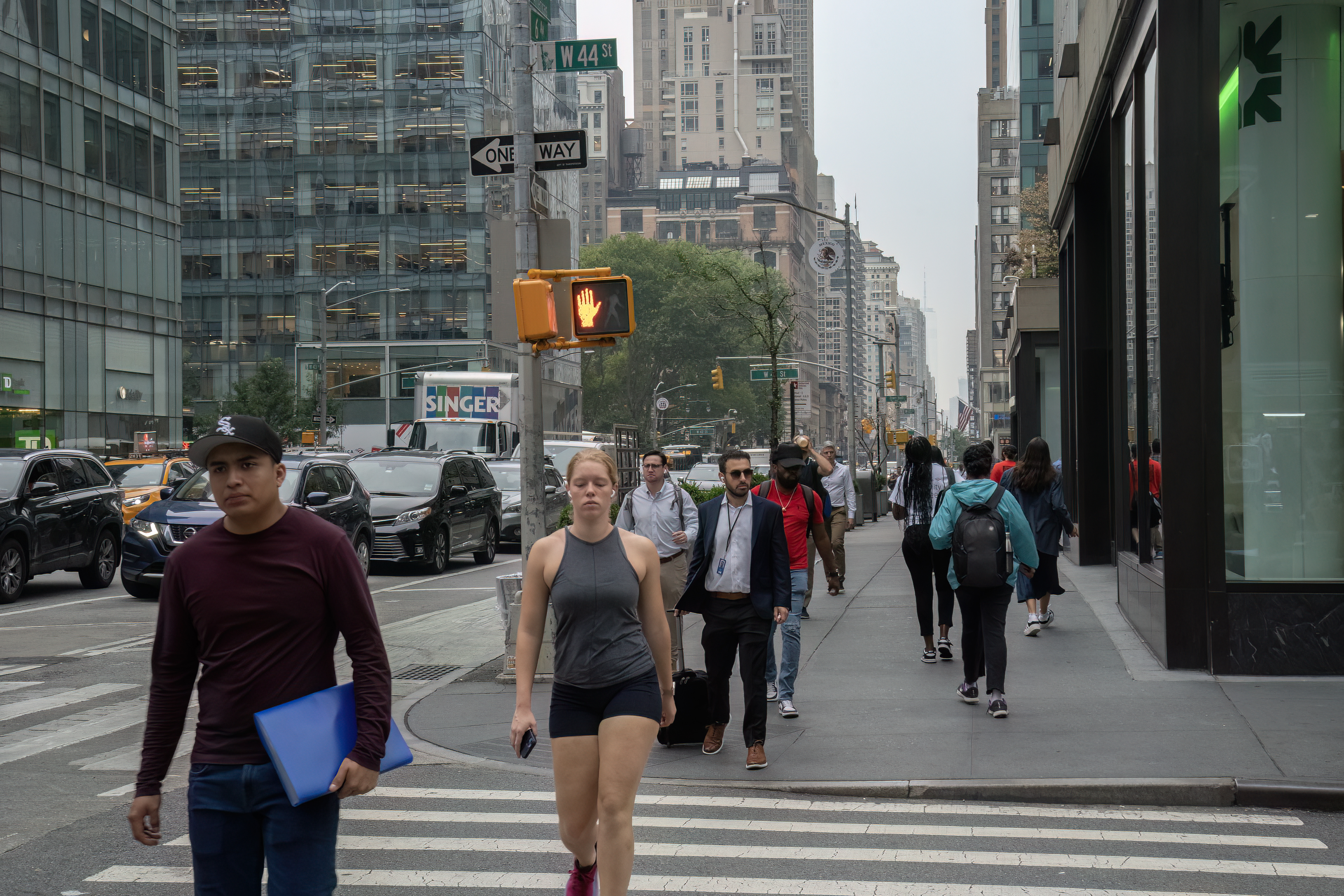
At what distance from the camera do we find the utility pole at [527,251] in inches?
431

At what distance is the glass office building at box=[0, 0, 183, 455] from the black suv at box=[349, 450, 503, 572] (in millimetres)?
24421

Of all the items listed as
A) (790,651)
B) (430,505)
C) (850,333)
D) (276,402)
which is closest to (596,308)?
(790,651)

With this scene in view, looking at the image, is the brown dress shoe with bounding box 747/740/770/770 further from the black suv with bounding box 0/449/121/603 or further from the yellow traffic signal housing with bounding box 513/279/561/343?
the black suv with bounding box 0/449/121/603

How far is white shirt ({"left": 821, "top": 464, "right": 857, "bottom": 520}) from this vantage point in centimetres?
1702

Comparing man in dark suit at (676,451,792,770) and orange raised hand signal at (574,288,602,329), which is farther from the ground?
orange raised hand signal at (574,288,602,329)

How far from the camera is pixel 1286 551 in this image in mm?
10328

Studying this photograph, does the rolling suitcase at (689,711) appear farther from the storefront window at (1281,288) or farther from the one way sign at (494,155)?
the one way sign at (494,155)

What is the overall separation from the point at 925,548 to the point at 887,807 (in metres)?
4.99

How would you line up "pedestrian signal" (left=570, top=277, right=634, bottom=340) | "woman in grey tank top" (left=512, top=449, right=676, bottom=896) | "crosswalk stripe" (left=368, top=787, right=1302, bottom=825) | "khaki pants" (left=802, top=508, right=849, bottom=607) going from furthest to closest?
"khaki pants" (left=802, top=508, right=849, bottom=607) → "pedestrian signal" (left=570, top=277, right=634, bottom=340) → "crosswalk stripe" (left=368, top=787, right=1302, bottom=825) → "woman in grey tank top" (left=512, top=449, right=676, bottom=896)

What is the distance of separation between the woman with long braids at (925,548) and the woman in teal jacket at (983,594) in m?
1.59

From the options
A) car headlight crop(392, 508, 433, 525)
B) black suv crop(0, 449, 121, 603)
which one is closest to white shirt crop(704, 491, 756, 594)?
black suv crop(0, 449, 121, 603)

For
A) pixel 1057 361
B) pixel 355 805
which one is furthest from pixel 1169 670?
pixel 1057 361

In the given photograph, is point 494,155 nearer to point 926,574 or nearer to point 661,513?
point 661,513

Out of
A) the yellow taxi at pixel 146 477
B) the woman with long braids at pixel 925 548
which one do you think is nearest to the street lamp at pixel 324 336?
the yellow taxi at pixel 146 477
